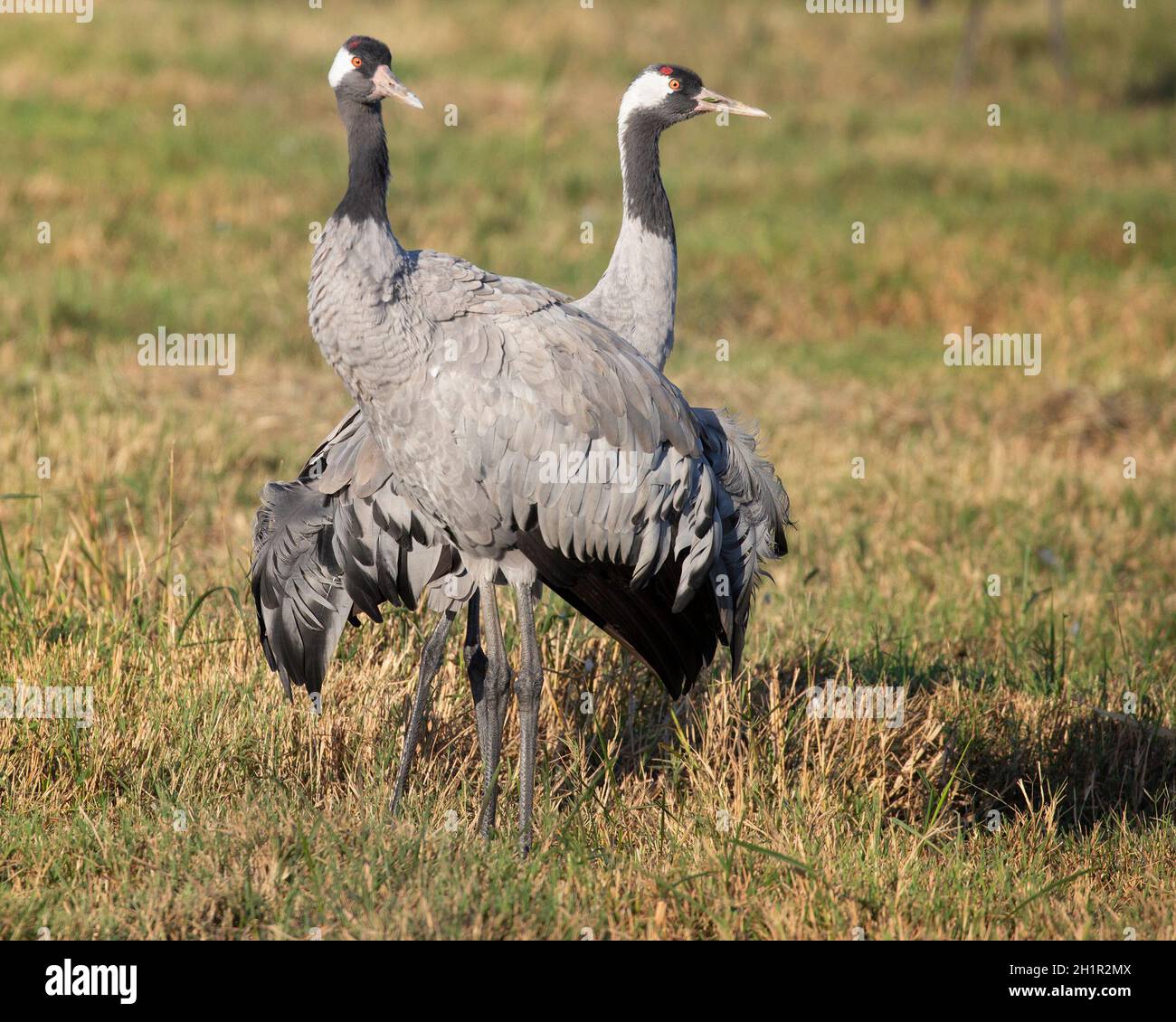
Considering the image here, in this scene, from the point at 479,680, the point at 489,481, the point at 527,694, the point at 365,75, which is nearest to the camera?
the point at 489,481

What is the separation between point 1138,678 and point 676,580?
2175mm

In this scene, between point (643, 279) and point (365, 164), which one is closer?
point (365, 164)

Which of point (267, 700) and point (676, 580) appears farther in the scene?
point (267, 700)

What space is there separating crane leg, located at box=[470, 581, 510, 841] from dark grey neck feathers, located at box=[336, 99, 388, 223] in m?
0.99

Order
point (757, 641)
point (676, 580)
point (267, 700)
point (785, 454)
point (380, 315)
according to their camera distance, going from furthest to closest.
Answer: point (785, 454), point (757, 641), point (267, 700), point (676, 580), point (380, 315)

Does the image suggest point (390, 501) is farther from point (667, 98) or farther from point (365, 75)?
point (667, 98)

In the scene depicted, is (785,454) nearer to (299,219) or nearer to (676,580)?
(676,580)

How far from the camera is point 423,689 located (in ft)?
13.5

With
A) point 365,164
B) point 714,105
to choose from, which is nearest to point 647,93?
point 714,105

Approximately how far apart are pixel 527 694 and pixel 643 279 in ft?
4.25

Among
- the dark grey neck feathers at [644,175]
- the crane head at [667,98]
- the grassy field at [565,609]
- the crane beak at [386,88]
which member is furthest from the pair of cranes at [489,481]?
the crane head at [667,98]

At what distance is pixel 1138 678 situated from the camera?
533 cm

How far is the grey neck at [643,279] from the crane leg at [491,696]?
0.91m
